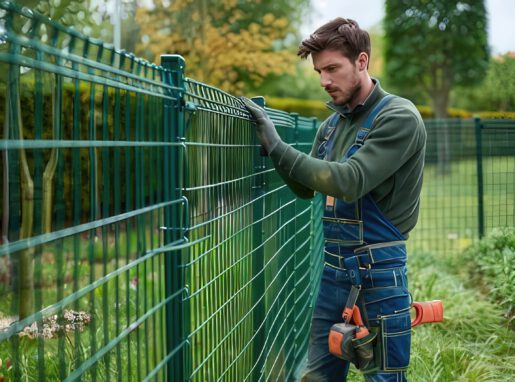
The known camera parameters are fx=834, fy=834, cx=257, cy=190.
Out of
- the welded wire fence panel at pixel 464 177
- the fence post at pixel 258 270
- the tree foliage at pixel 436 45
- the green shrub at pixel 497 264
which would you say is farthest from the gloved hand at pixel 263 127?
the tree foliage at pixel 436 45

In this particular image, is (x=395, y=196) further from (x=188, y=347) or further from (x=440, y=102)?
(x=440, y=102)

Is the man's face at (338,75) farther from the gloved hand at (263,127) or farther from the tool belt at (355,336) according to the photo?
the tool belt at (355,336)

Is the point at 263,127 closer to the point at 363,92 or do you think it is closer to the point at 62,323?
the point at 363,92

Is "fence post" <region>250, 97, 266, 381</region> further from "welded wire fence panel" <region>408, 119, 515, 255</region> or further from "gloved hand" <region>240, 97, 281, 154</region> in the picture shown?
"welded wire fence panel" <region>408, 119, 515, 255</region>

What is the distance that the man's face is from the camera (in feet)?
12.2

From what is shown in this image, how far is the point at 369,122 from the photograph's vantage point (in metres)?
3.63

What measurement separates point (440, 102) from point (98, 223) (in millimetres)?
32160

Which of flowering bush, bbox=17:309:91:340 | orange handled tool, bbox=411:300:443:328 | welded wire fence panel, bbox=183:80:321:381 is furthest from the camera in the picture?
Answer: orange handled tool, bbox=411:300:443:328

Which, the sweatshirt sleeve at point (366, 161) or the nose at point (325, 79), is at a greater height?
the nose at point (325, 79)

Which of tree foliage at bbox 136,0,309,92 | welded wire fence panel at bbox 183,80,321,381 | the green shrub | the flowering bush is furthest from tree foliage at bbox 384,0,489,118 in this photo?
the flowering bush

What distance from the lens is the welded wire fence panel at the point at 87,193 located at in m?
1.67

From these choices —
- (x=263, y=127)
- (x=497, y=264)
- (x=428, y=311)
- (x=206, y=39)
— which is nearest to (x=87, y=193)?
(x=263, y=127)

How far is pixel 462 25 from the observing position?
27297 mm

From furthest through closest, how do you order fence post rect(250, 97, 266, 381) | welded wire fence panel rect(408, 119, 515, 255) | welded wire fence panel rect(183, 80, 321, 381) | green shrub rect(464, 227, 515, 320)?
welded wire fence panel rect(408, 119, 515, 255), green shrub rect(464, 227, 515, 320), fence post rect(250, 97, 266, 381), welded wire fence panel rect(183, 80, 321, 381)
